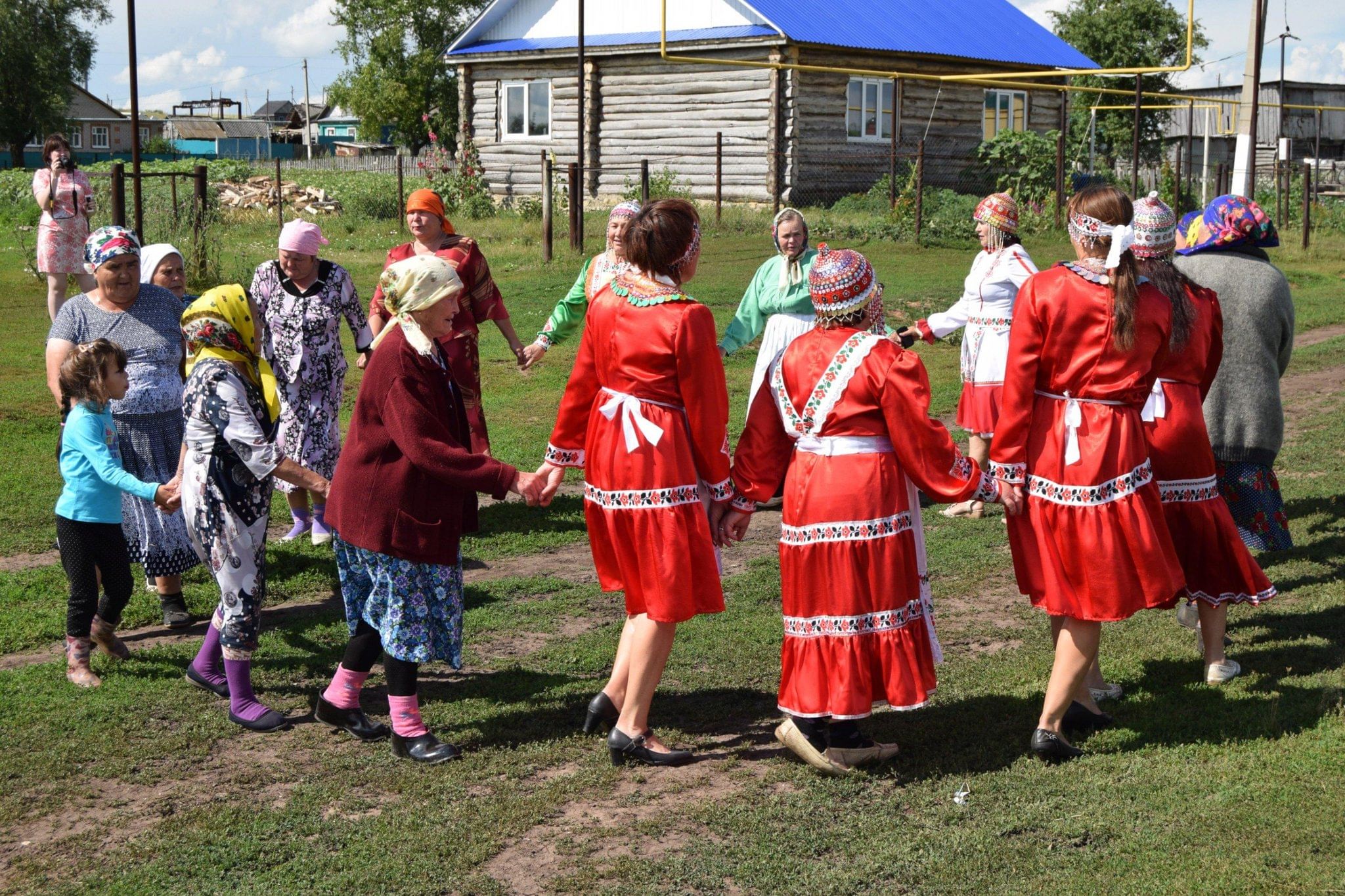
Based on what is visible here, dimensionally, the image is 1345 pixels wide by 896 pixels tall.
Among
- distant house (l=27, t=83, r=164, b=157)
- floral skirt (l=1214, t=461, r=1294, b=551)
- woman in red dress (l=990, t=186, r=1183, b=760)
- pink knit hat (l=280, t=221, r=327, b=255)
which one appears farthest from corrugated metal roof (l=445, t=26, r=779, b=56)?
distant house (l=27, t=83, r=164, b=157)

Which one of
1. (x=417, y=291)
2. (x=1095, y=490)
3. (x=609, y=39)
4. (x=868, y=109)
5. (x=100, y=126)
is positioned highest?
(x=100, y=126)

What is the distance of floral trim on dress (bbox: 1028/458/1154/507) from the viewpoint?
4422 millimetres

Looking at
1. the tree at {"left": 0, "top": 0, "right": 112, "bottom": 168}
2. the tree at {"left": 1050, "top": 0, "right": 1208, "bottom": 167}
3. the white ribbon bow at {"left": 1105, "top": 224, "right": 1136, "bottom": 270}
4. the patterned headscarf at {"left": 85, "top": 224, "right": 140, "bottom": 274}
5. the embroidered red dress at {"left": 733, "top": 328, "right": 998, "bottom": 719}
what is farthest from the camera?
the tree at {"left": 0, "top": 0, "right": 112, "bottom": 168}

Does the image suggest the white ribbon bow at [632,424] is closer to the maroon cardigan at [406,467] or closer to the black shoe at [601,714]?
the maroon cardigan at [406,467]

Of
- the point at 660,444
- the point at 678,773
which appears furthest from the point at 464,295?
the point at 678,773

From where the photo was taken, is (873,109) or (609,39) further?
(609,39)

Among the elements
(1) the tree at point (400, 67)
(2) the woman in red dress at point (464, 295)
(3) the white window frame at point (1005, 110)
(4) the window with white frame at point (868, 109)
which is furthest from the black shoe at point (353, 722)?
(1) the tree at point (400, 67)

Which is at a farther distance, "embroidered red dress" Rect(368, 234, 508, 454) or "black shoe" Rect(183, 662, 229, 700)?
"embroidered red dress" Rect(368, 234, 508, 454)

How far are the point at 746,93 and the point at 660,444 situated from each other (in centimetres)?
2238

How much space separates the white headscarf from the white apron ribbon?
416 centimetres

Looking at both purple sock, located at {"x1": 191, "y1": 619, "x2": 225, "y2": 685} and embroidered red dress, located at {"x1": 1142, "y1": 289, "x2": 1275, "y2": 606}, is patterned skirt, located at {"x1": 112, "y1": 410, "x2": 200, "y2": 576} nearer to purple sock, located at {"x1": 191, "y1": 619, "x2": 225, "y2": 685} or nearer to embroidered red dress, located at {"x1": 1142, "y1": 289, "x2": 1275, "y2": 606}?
purple sock, located at {"x1": 191, "y1": 619, "x2": 225, "y2": 685}

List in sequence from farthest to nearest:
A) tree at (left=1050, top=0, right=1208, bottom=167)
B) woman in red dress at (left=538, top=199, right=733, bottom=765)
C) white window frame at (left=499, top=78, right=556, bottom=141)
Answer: tree at (left=1050, top=0, right=1208, bottom=167)
white window frame at (left=499, top=78, right=556, bottom=141)
woman in red dress at (left=538, top=199, right=733, bottom=765)

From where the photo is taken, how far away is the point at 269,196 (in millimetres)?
33188

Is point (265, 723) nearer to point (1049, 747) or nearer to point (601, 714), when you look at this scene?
point (601, 714)
